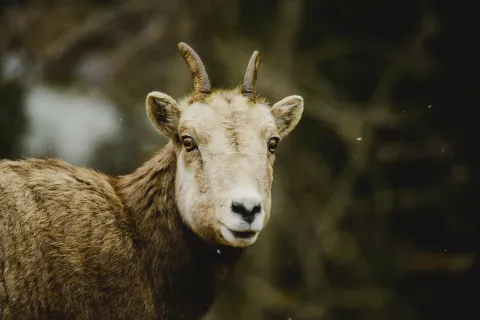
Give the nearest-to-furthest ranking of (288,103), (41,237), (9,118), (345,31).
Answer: (41,237), (288,103), (9,118), (345,31)

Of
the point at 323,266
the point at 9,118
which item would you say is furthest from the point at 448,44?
the point at 9,118

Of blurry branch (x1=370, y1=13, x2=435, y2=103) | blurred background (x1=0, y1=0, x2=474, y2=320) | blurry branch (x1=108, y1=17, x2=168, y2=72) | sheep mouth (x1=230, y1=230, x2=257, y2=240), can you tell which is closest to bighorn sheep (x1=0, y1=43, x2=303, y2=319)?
sheep mouth (x1=230, y1=230, x2=257, y2=240)

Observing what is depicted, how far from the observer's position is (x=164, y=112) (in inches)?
231

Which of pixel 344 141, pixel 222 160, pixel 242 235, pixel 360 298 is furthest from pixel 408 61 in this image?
pixel 242 235

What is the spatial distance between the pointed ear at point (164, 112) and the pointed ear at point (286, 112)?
2.59ft

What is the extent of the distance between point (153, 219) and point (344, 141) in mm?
7894

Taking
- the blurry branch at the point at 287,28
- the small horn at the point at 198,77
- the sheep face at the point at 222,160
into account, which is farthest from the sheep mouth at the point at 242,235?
the blurry branch at the point at 287,28

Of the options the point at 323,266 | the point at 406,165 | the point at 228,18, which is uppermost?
the point at 228,18

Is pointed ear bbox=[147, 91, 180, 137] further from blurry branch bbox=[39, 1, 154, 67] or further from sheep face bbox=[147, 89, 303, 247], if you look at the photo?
blurry branch bbox=[39, 1, 154, 67]

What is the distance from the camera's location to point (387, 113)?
43.7ft

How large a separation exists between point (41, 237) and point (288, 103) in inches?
84.3

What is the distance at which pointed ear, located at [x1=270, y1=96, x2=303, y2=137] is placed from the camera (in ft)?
20.2

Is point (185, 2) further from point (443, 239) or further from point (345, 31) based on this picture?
point (443, 239)

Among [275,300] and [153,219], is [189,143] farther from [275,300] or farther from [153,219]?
[275,300]
